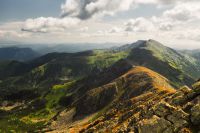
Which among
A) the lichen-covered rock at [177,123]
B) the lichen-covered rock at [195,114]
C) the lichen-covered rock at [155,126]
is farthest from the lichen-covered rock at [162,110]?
the lichen-covered rock at [195,114]

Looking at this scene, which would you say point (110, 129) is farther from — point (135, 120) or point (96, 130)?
point (135, 120)

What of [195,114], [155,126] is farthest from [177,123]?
[155,126]

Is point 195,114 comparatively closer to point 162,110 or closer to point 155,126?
point 162,110

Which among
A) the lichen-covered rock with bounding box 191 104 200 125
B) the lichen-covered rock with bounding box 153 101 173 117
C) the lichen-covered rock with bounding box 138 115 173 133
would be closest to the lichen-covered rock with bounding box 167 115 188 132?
the lichen-covered rock with bounding box 138 115 173 133

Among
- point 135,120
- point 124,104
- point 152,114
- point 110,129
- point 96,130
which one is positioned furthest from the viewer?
point 124,104

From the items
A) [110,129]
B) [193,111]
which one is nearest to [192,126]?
[193,111]

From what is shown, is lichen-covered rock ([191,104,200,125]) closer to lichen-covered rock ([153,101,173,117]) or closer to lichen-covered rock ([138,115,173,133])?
lichen-covered rock ([138,115,173,133])
